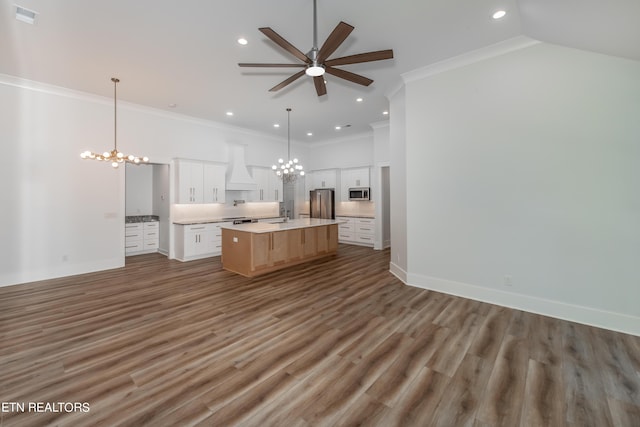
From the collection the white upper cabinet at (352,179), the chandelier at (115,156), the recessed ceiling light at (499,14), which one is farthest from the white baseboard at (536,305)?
the chandelier at (115,156)

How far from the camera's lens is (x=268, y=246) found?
17.0 feet

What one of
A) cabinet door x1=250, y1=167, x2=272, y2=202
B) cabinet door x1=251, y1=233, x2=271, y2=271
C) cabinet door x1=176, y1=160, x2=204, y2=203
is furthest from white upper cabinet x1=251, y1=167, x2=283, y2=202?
cabinet door x1=251, y1=233, x2=271, y2=271

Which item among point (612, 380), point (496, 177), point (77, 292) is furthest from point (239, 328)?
point (496, 177)

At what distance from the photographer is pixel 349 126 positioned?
24.2 ft

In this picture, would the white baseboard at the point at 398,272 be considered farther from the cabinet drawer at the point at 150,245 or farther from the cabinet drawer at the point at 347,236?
the cabinet drawer at the point at 150,245

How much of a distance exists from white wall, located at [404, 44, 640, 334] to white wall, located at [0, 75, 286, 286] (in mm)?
5949

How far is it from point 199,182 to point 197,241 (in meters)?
1.51

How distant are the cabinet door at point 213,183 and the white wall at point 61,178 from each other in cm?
104

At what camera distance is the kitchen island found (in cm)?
495

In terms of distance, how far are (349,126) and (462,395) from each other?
262 inches

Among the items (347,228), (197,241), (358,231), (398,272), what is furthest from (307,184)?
(398,272)

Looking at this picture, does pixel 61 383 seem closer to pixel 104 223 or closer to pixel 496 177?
pixel 104 223

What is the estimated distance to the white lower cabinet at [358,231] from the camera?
7797 millimetres

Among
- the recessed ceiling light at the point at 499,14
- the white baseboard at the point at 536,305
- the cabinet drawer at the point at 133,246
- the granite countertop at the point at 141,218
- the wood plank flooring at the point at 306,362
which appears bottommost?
the wood plank flooring at the point at 306,362
